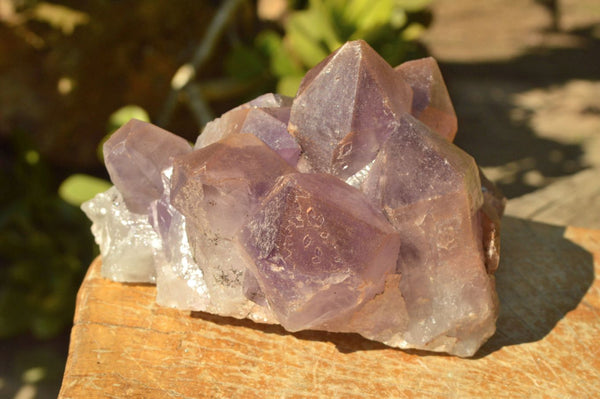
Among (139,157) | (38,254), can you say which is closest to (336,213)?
(139,157)

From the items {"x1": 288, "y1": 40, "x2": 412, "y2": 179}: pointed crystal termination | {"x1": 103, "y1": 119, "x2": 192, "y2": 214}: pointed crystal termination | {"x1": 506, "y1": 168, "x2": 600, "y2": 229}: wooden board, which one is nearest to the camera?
{"x1": 288, "y1": 40, "x2": 412, "y2": 179}: pointed crystal termination

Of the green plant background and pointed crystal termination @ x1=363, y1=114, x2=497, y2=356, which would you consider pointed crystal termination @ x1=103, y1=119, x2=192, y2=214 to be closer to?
pointed crystal termination @ x1=363, y1=114, x2=497, y2=356

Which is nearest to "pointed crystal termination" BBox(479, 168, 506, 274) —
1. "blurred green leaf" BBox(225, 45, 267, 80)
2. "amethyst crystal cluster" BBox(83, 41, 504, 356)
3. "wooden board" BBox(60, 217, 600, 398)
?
"amethyst crystal cluster" BBox(83, 41, 504, 356)

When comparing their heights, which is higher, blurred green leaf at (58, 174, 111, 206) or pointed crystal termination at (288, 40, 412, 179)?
blurred green leaf at (58, 174, 111, 206)

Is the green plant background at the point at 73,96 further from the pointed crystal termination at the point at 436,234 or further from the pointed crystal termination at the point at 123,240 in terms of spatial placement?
the pointed crystal termination at the point at 436,234

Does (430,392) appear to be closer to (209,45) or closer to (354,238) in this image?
(354,238)

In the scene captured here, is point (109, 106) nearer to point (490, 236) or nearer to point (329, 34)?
point (329, 34)

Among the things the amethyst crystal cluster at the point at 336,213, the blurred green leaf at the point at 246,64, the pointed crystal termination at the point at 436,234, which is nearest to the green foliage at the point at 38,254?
the blurred green leaf at the point at 246,64
